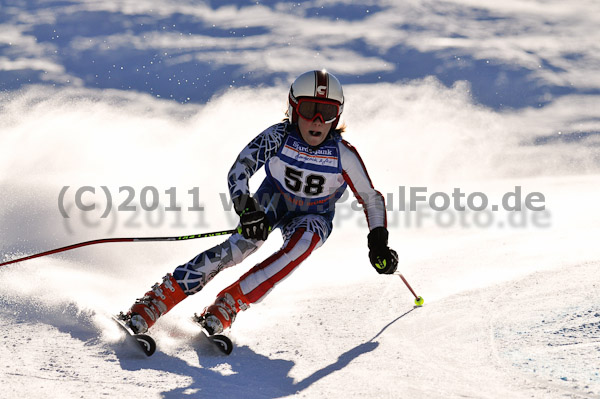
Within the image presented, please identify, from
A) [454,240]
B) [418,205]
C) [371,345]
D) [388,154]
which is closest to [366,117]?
[388,154]

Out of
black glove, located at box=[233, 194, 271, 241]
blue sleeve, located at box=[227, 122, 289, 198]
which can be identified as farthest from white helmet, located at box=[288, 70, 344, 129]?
black glove, located at box=[233, 194, 271, 241]

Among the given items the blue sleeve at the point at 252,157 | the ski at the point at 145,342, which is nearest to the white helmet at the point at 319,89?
the blue sleeve at the point at 252,157

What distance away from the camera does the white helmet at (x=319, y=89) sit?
455 cm

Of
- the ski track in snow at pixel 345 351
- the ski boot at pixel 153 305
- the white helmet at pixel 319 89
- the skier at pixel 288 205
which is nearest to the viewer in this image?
the ski track in snow at pixel 345 351

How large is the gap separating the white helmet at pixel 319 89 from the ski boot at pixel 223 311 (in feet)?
4.56

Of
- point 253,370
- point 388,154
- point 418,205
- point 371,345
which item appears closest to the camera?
point 253,370

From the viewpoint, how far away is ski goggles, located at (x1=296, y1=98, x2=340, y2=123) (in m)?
4.56

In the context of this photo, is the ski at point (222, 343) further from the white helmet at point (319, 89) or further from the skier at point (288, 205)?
the white helmet at point (319, 89)

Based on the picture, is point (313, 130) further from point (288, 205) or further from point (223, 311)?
point (223, 311)

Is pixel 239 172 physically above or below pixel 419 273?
above

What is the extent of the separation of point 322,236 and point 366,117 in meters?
9.09

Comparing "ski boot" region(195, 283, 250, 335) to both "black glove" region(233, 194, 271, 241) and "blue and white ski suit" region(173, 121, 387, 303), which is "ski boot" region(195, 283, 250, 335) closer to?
"blue and white ski suit" region(173, 121, 387, 303)

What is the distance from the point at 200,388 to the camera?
11.2ft

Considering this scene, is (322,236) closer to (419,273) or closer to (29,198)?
(419,273)
